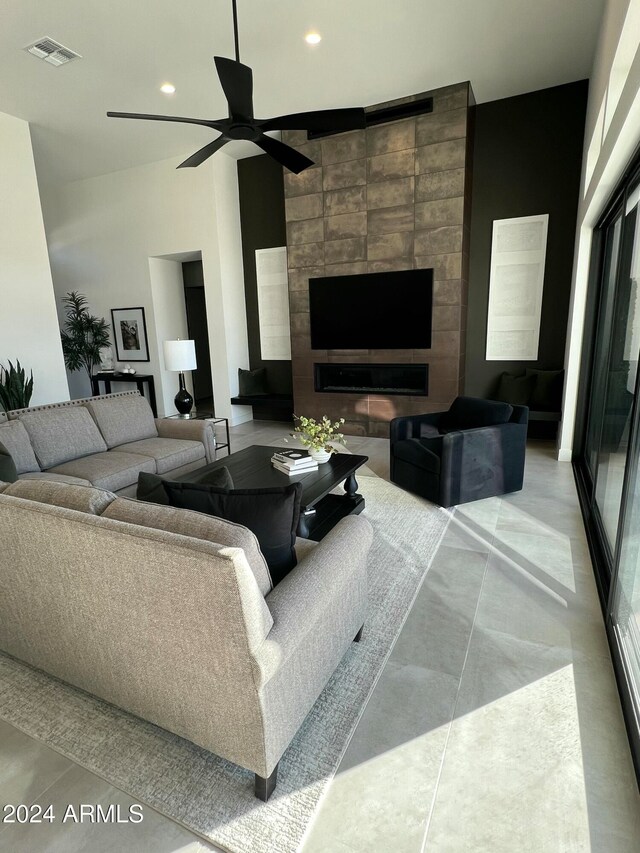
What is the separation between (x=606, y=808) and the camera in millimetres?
1381

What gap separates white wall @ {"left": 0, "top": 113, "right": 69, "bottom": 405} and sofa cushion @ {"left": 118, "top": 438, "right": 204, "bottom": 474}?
2.24 meters

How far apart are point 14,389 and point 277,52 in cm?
422

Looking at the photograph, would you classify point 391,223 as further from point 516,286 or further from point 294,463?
point 294,463

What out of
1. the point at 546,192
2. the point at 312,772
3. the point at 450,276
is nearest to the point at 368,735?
the point at 312,772

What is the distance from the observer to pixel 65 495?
165cm

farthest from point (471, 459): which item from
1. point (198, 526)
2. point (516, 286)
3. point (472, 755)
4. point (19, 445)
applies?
point (19, 445)

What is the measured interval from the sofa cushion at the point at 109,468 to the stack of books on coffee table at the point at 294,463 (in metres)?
1.08

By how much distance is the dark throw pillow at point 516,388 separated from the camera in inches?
211

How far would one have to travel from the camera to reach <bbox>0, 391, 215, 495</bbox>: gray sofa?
3.32 metres

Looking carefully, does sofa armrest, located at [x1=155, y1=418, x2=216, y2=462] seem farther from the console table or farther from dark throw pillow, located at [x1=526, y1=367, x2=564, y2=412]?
dark throw pillow, located at [x1=526, y1=367, x2=564, y2=412]

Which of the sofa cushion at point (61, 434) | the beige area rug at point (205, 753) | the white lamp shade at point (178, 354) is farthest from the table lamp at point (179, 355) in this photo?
the beige area rug at point (205, 753)

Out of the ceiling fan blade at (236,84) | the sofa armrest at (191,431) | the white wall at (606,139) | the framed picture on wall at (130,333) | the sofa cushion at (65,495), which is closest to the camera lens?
the sofa cushion at (65,495)

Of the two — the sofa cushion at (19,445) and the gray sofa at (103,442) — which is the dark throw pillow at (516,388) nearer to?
the gray sofa at (103,442)

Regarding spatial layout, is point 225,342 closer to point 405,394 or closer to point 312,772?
point 405,394
